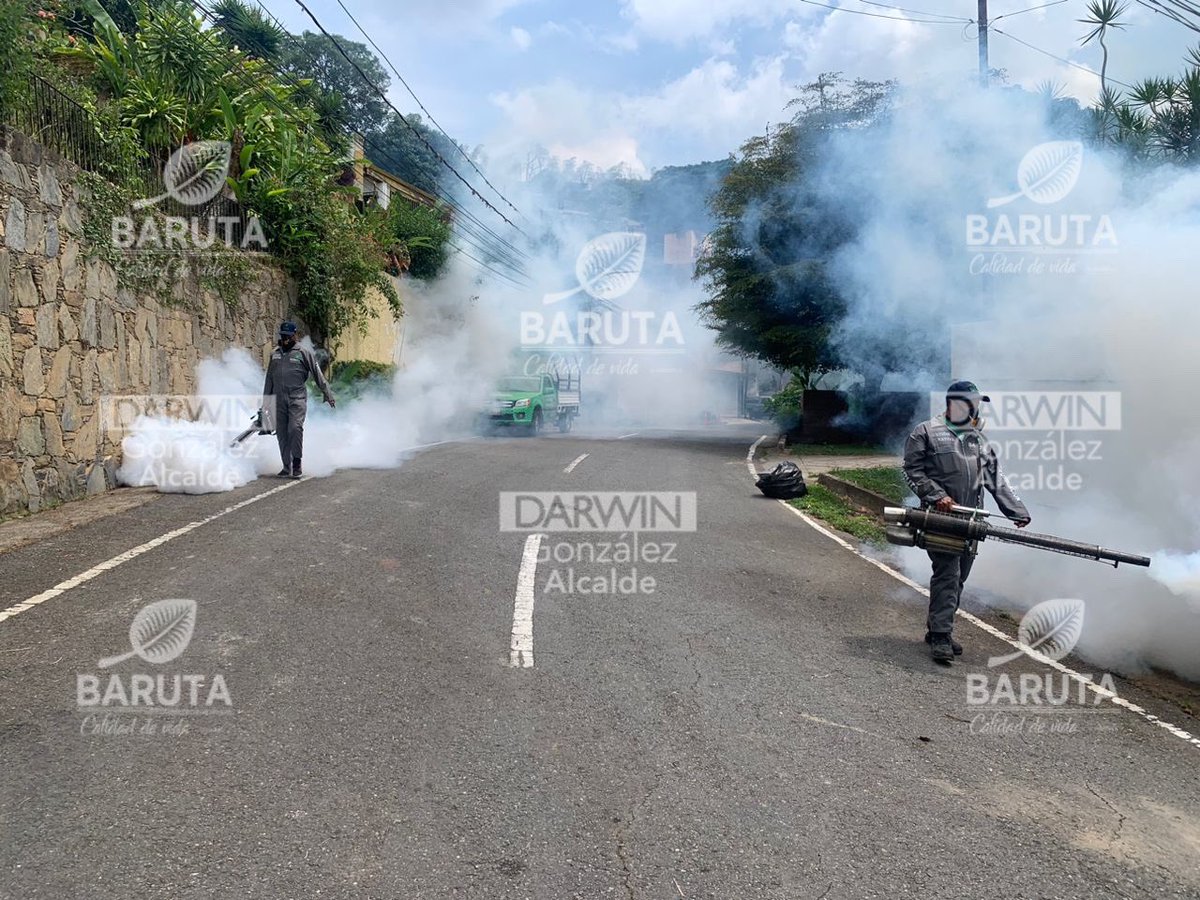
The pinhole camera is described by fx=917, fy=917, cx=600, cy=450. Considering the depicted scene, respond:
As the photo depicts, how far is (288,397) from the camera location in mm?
11438

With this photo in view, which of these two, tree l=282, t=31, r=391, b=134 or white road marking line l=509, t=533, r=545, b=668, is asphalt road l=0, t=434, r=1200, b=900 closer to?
white road marking line l=509, t=533, r=545, b=668

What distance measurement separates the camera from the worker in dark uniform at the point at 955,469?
19.2 ft

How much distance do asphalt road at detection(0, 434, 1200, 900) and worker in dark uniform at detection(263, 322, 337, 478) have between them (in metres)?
4.34

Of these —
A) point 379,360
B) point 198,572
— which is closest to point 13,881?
point 198,572

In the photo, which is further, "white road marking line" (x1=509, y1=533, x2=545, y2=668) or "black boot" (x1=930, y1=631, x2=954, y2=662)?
"black boot" (x1=930, y1=631, x2=954, y2=662)

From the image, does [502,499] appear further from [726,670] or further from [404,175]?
[404,175]

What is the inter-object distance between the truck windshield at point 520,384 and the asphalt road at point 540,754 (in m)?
16.2

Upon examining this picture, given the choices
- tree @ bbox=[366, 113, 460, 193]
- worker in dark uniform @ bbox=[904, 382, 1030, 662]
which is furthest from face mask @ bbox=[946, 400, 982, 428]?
tree @ bbox=[366, 113, 460, 193]

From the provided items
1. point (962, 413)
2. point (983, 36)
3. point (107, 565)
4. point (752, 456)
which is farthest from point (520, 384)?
point (962, 413)

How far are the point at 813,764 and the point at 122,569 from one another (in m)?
5.19

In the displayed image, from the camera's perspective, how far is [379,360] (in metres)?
25.6

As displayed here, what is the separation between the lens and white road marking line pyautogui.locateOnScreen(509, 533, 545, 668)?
5.22 meters

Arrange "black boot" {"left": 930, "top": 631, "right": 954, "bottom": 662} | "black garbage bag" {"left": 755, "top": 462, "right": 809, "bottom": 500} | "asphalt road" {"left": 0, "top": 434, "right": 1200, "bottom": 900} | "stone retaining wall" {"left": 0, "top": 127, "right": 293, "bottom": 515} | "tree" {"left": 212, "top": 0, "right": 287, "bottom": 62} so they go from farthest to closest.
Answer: "tree" {"left": 212, "top": 0, "right": 287, "bottom": 62} < "black garbage bag" {"left": 755, "top": 462, "right": 809, "bottom": 500} < "stone retaining wall" {"left": 0, "top": 127, "right": 293, "bottom": 515} < "black boot" {"left": 930, "top": 631, "right": 954, "bottom": 662} < "asphalt road" {"left": 0, "top": 434, "right": 1200, "bottom": 900}

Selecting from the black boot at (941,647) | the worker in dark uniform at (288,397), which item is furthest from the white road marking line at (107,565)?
the black boot at (941,647)
